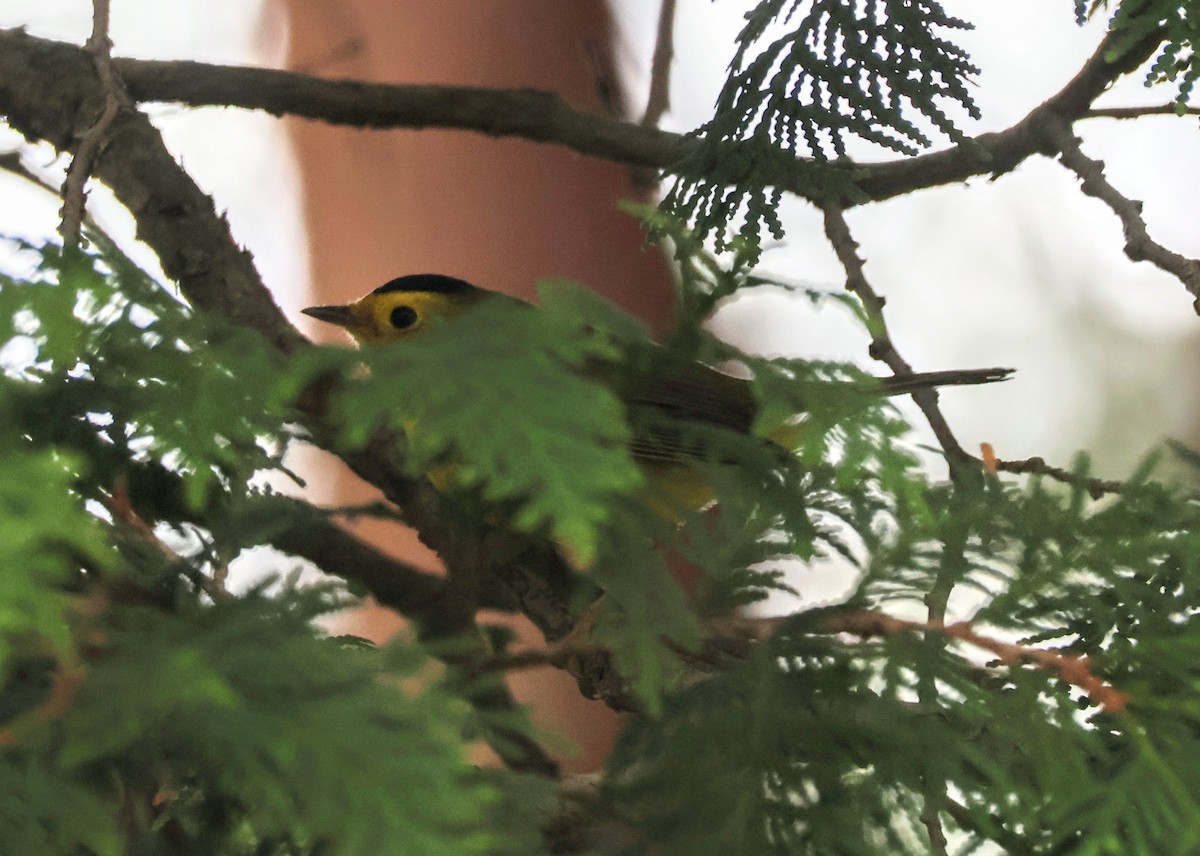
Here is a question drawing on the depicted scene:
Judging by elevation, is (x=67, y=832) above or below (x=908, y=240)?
below

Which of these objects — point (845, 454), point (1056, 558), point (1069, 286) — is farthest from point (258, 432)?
→ point (1069, 286)

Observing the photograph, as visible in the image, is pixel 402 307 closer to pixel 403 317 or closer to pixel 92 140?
pixel 403 317

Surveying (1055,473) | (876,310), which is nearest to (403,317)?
(876,310)

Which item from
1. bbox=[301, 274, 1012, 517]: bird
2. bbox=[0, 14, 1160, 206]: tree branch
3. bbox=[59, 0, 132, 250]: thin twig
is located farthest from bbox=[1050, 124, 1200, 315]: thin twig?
bbox=[59, 0, 132, 250]: thin twig

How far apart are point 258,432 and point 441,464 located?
0.49 feet

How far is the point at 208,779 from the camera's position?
458mm

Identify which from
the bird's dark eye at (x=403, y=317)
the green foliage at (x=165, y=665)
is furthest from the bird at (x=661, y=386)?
the green foliage at (x=165, y=665)

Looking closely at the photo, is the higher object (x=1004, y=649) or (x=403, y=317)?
(x=403, y=317)

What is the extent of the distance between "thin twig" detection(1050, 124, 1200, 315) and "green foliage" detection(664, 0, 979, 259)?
0.42 feet

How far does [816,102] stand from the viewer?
33.2 inches

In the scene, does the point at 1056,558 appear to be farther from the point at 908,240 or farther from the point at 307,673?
the point at 908,240

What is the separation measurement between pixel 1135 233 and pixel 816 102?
10.0 inches

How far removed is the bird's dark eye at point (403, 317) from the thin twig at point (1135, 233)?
2.29 ft

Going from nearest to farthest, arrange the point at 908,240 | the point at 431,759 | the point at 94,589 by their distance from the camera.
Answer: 1. the point at 431,759
2. the point at 94,589
3. the point at 908,240
